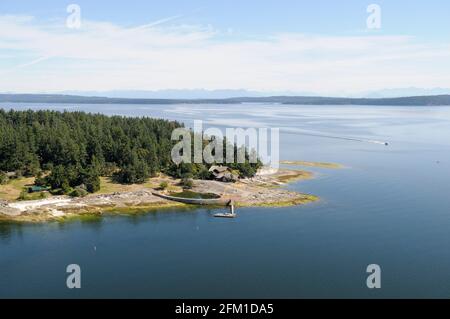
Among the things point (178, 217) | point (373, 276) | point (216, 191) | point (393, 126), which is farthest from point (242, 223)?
point (393, 126)

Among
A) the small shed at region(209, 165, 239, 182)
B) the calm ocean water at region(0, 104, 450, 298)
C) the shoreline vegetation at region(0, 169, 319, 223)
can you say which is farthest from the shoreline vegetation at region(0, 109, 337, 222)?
the calm ocean water at region(0, 104, 450, 298)

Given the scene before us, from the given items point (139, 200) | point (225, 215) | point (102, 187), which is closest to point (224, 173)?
point (139, 200)

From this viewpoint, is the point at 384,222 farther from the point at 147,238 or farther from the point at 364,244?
the point at 147,238

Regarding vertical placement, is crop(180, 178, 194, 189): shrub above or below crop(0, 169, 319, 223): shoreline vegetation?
above

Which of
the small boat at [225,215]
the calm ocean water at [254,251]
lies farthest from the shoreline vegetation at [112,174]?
the small boat at [225,215]

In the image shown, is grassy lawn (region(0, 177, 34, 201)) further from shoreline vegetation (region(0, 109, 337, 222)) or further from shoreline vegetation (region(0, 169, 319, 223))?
shoreline vegetation (region(0, 169, 319, 223))
